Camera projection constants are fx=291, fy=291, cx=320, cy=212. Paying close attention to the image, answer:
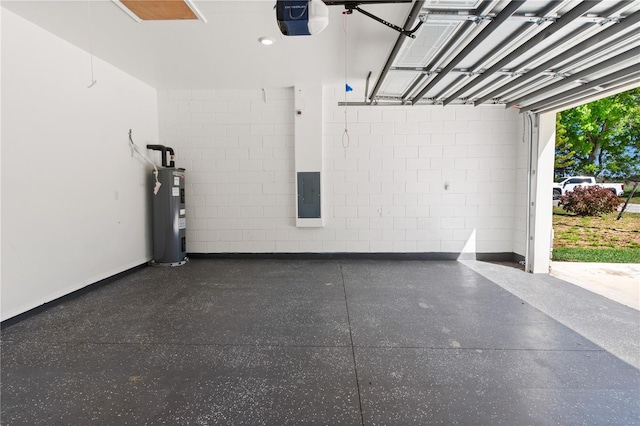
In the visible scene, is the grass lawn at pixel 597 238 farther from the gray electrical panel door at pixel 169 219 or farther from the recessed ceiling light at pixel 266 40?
the gray electrical panel door at pixel 169 219

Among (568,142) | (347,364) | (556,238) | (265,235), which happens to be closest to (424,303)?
(347,364)

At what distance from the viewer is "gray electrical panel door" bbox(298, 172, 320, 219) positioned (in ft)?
16.3

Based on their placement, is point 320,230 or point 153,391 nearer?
point 153,391

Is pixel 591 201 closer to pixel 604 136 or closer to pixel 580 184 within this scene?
pixel 580 184

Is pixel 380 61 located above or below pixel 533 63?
above

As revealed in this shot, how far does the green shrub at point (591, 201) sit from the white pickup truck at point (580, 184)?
0.29 m

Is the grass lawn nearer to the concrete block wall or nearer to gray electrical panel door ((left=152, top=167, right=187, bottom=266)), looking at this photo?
the concrete block wall

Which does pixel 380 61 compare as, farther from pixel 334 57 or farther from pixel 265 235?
pixel 265 235

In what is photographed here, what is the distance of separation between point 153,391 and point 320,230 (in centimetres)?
358

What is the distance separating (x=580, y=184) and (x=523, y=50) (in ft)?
24.0

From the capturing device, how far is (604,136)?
774cm

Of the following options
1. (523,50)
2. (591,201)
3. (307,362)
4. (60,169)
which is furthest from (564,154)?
(60,169)

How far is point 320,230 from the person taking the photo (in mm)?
5156

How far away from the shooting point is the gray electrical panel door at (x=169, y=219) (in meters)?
4.65
